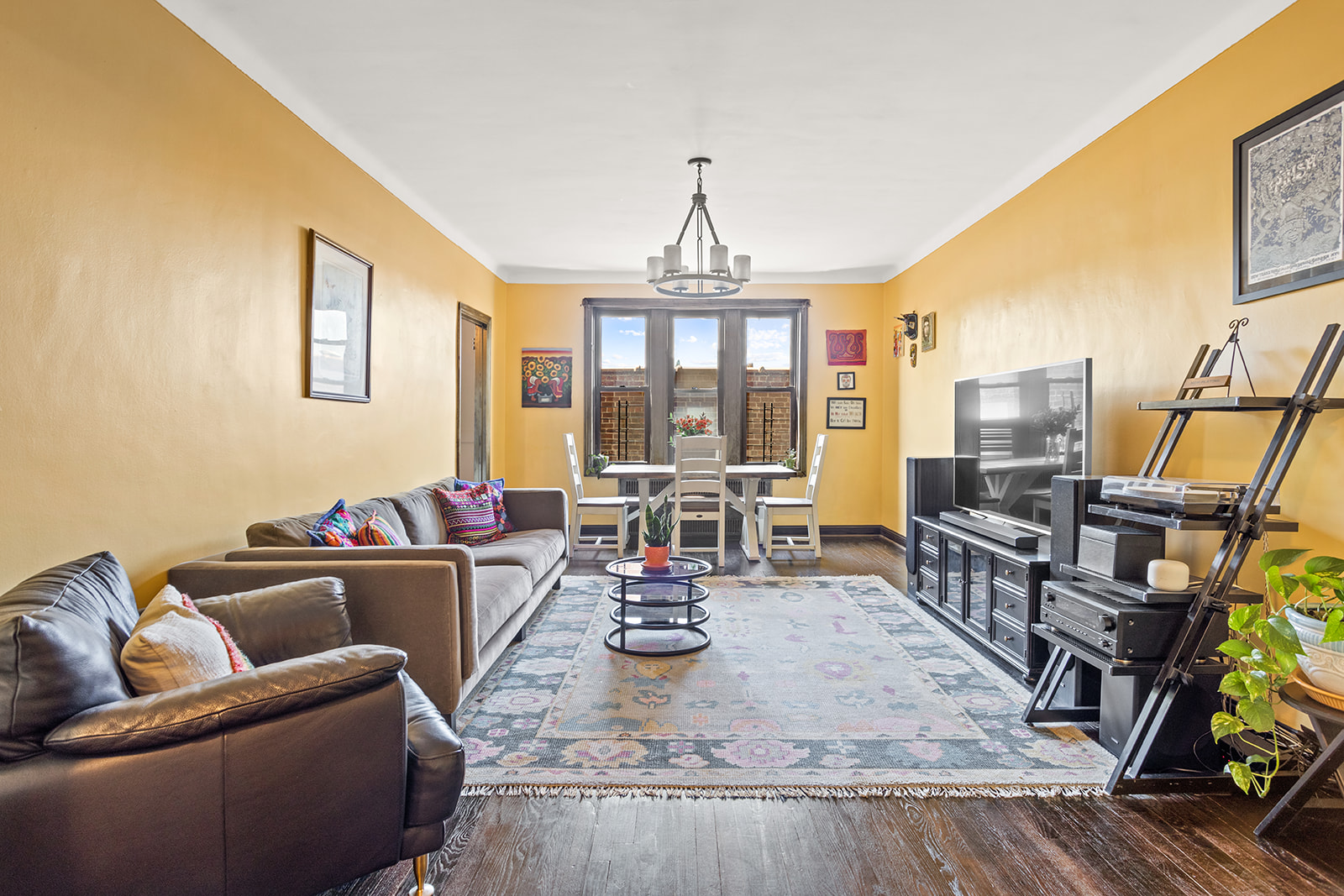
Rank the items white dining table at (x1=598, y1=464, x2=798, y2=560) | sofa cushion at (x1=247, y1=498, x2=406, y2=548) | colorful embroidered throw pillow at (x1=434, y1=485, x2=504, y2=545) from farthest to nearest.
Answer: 1. white dining table at (x1=598, y1=464, x2=798, y2=560)
2. colorful embroidered throw pillow at (x1=434, y1=485, x2=504, y2=545)
3. sofa cushion at (x1=247, y1=498, x2=406, y2=548)

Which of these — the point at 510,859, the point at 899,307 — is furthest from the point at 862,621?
the point at 899,307

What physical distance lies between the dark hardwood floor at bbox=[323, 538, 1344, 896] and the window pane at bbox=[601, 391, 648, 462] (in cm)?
509

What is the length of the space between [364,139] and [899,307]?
4.73 m

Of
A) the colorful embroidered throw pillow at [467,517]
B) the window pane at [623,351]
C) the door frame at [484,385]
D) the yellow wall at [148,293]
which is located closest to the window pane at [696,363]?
the window pane at [623,351]

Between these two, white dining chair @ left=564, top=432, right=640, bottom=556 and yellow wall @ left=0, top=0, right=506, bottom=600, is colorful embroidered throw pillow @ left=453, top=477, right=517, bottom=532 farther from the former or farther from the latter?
white dining chair @ left=564, top=432, right=640, bottom=556

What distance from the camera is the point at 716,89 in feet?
10.2

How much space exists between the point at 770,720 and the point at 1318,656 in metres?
1.64

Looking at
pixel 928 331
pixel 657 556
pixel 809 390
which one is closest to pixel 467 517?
pixel 657 556

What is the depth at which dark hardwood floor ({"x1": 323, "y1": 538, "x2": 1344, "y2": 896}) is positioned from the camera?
175 cm

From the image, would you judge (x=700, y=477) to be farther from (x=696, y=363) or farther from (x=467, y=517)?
(x=467, y=517)

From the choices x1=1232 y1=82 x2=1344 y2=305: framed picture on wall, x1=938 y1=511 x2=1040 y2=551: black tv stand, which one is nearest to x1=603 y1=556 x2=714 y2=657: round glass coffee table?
x1=938 y1=511 x2=1040 y2=551: black tv stand

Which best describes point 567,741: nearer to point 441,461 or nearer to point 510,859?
point 510,859

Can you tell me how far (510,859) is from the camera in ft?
6.09

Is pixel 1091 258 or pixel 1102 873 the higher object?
pixel 1091 258
